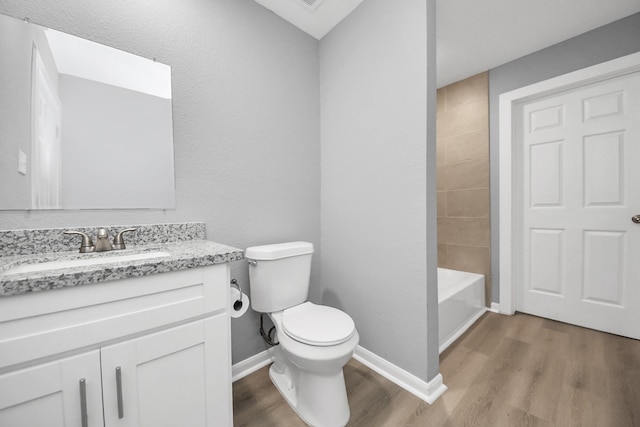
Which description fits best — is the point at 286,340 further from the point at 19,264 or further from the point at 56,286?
the point at 19,264

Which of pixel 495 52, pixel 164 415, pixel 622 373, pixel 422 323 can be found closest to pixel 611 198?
pixel 622 373

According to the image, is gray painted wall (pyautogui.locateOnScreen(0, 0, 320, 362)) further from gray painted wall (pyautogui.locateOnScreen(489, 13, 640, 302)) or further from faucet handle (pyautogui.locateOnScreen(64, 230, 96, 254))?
gray painted wall (pyautogui.locateOnScreen(489, 13, 640, 302))

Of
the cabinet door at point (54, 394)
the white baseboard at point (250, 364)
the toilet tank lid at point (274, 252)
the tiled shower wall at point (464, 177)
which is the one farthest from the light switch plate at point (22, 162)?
the tiled shower wall at point (464, 177)

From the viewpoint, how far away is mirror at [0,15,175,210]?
96 centimetres

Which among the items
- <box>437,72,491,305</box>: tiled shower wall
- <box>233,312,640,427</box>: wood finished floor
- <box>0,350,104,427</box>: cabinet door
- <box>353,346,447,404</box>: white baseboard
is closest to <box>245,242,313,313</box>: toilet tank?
<box>233,312,640,427</box>: wood finished floor

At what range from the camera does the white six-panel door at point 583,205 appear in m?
1.80

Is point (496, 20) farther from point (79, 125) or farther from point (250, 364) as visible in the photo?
point (250, 364)

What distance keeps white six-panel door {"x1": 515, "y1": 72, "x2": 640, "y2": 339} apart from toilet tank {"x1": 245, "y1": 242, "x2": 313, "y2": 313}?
2178mm

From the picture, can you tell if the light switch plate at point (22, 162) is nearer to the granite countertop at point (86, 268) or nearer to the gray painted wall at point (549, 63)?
the granite countertop at point (86, 268)

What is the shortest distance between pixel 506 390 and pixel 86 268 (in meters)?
1.98

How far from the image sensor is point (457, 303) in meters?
1.92

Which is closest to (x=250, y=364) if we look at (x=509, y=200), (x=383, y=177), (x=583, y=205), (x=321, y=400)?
(x=321, y=400)

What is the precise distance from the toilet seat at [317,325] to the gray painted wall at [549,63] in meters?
1.89

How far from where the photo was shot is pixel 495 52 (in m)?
2.11
